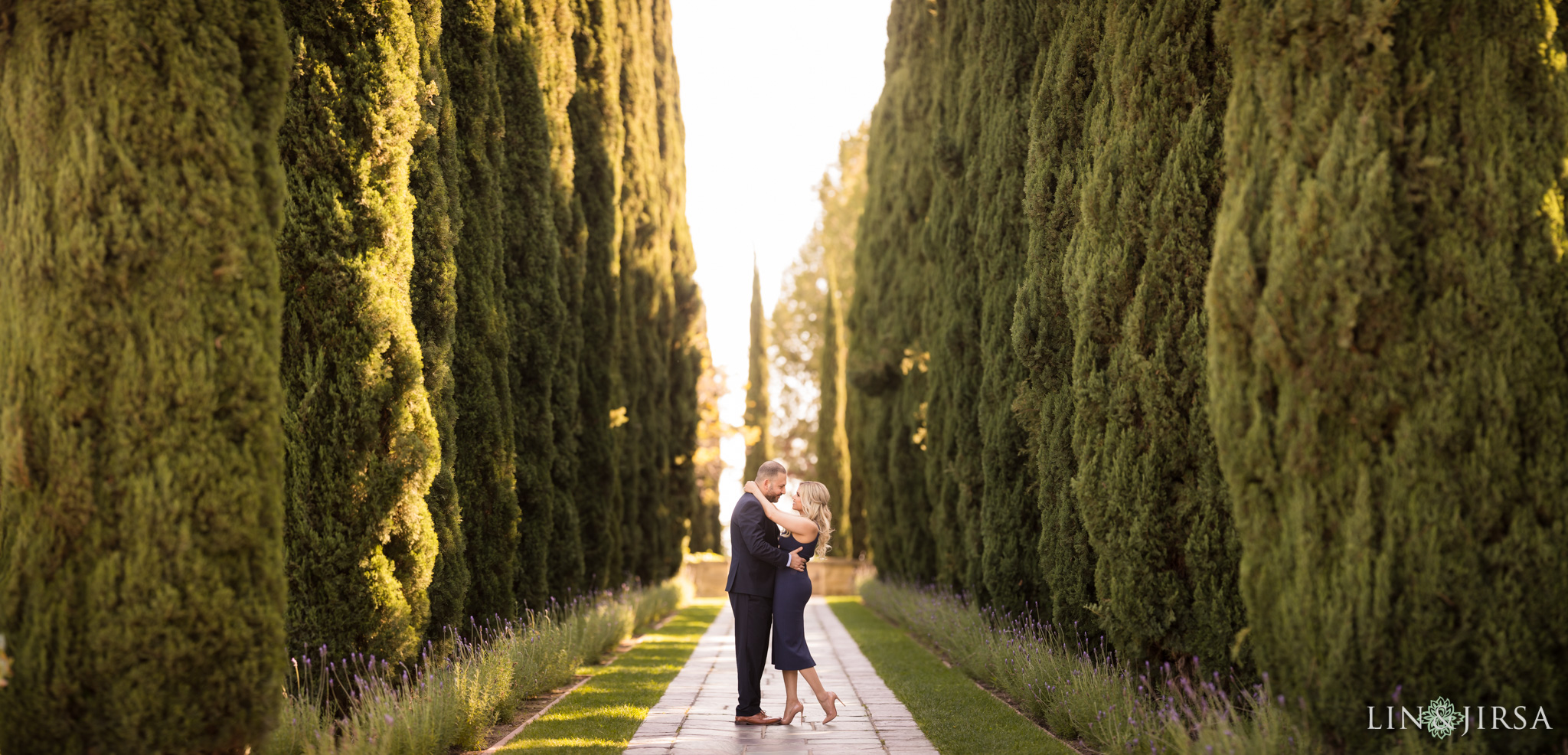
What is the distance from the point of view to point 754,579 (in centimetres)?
662

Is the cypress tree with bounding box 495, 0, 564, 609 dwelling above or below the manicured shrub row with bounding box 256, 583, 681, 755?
above

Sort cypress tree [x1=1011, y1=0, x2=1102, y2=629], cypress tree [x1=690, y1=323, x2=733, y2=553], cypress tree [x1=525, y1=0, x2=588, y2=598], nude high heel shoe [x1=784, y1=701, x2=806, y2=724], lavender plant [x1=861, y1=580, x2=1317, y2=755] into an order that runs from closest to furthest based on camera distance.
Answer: lavender plant [x1=861, y1=580, x2=1317, y2=755]
nude high heel shoe [x1=784, y1=701, x2=806, y2=724]
cypress tree [x1=1011, y1=0, x2=1102, y2=629]
cypress tree [x1=525, y1=0, x2=588, y2=598]
cypress tree [x1=690, y1=323, x2=733, y2=553]

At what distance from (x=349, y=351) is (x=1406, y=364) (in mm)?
5399

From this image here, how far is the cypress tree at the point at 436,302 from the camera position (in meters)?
6.91

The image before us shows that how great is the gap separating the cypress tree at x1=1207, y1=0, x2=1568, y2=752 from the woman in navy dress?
3100mm

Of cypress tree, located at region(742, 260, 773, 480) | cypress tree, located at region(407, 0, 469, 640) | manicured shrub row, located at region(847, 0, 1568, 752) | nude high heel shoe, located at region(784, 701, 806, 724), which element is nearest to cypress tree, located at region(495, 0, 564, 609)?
cypress tree, located at region(407, 0, 469, 640)

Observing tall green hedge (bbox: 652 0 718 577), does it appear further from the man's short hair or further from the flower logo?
the flower logo

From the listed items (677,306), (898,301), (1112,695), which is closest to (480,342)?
(1112,695)

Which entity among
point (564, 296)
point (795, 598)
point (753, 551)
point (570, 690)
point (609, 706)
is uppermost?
point (564, 296)

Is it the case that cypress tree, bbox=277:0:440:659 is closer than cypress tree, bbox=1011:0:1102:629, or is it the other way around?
cypress tree, bbox=277:0:440:659

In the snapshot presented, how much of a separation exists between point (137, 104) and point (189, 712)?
2.44 metres

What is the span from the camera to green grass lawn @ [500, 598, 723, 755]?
19.1ft

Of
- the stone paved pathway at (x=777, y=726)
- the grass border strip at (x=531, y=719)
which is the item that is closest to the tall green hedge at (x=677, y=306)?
the stone paved pathway at (x=777, y=726)

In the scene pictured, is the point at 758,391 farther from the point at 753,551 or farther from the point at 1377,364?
the point at 1377,364
